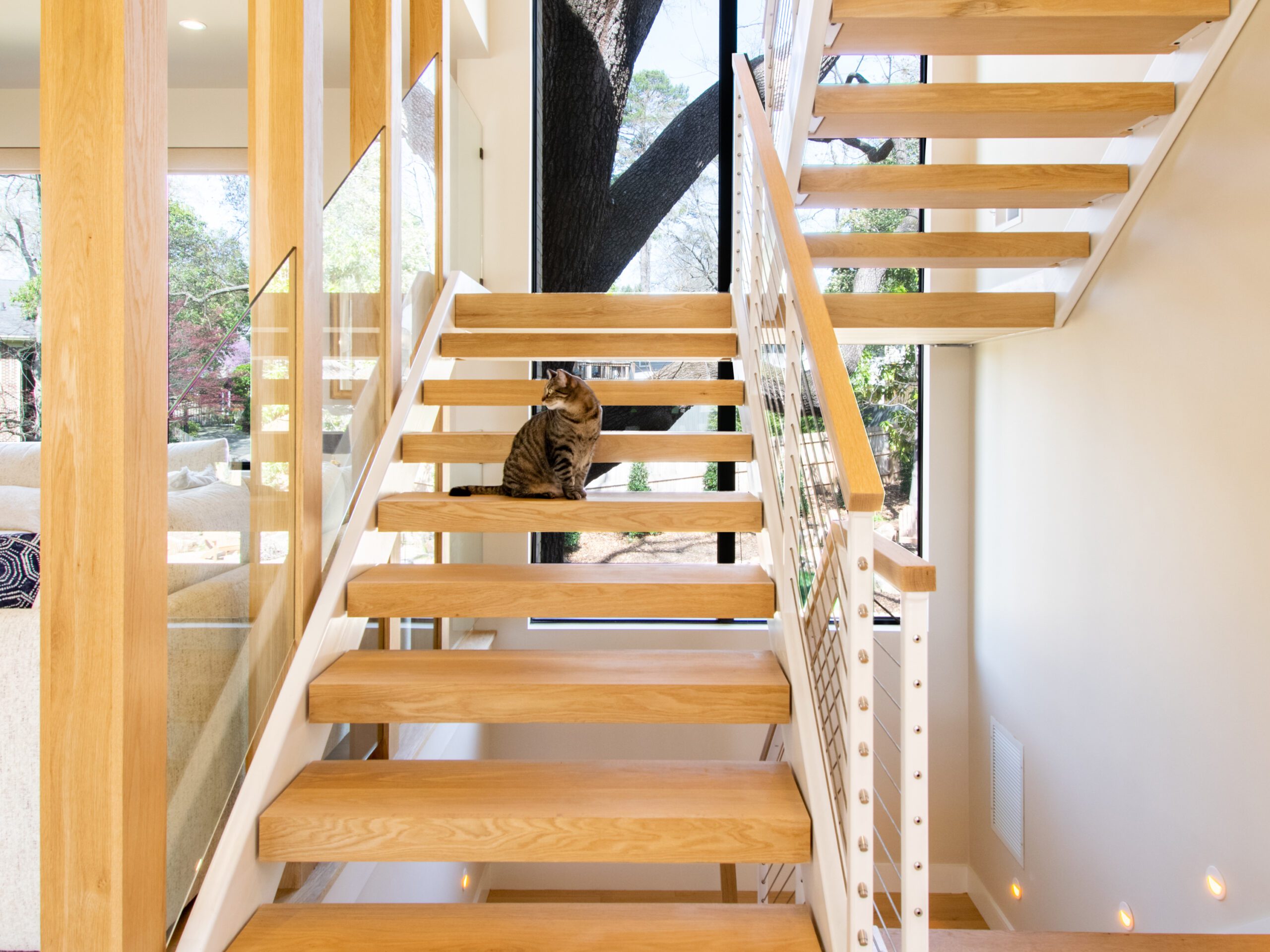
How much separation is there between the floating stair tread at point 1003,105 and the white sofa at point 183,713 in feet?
6.84

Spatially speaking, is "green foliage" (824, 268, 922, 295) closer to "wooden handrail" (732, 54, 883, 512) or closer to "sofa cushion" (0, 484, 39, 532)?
"wooden handrail" (732, 54, 883, 512)

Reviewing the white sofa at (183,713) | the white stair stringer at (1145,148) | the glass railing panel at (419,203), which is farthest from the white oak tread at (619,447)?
the white stair stringer at (1145,148)

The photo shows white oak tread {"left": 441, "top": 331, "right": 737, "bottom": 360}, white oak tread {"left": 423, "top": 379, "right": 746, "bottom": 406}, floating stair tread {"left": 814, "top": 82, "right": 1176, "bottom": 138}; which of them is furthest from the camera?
white oak tread {"left": 441, "top": 331, "right": 737, "bottom": 360}

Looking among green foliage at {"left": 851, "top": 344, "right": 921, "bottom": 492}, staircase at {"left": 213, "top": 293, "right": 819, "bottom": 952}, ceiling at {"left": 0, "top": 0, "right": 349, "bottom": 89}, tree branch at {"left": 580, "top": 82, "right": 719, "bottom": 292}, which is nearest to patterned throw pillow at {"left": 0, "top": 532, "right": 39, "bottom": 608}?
staircase at {"left": 213, "top": 293, "right": 819, "bottom": 952}

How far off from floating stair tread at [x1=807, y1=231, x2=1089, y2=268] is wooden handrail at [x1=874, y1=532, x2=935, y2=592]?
72.9 inches

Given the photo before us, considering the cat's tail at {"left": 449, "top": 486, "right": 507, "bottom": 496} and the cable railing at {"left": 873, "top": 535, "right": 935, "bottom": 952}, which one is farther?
the cat's tail at {"left": 449, "top": 486, "right": 507, "bottom": 496}

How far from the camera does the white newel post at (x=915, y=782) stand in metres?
1.30

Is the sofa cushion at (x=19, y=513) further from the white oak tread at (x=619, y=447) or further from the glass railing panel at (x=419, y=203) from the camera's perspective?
the glass railing panel at (x=419, y=203)

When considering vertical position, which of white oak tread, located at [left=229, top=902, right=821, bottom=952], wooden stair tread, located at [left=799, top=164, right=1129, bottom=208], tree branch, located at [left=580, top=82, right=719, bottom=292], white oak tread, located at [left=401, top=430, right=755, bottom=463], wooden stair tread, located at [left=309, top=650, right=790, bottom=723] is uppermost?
tree branch, located at [left=580, top=82, right=719, bottom=292]

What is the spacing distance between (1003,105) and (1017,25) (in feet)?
0.77

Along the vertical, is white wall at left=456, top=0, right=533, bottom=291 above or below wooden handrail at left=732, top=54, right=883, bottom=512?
above

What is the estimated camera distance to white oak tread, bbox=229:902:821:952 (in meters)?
1.54

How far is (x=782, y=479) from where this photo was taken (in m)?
2.37

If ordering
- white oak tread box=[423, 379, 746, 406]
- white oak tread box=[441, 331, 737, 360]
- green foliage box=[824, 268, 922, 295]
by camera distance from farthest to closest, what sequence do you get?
green foliage box=[824, 268, 922, 295], white oak tread box=[441, 331, 737, 360], white oak tread box=[423, 379, 746, 406]
